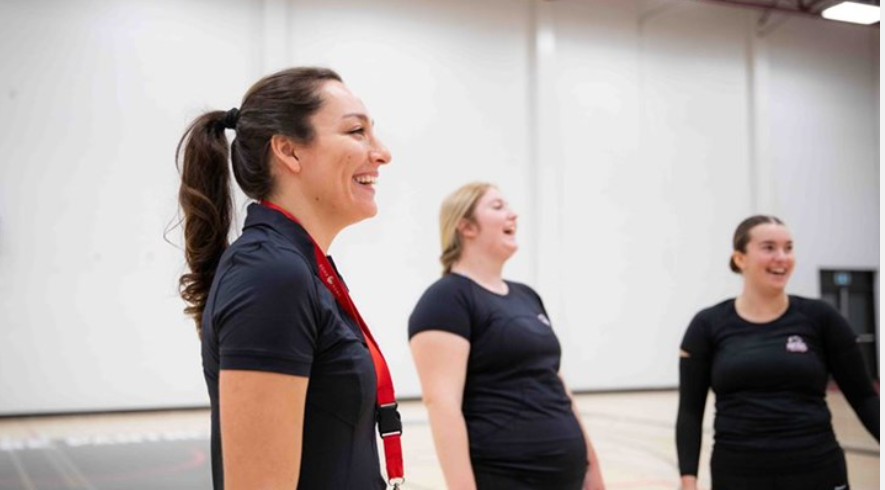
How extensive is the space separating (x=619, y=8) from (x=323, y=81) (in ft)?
41.1

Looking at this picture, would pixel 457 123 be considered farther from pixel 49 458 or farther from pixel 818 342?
pixel 818 342

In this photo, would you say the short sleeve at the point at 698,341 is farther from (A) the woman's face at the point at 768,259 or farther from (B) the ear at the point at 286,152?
(B) the ear at the point at 286,152

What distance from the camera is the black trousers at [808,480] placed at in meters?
2.68

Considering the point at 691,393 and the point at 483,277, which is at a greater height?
the point at 483,277

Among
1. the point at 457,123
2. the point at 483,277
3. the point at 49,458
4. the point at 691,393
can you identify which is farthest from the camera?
the point at 457,123

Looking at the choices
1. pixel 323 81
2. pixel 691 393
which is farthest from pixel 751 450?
pixel 323 81

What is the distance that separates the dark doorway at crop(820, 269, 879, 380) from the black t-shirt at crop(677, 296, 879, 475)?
12.0 meters

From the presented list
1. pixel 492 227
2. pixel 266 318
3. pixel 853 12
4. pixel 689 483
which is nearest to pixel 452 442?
pixel 492 227

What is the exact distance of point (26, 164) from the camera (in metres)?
9.71

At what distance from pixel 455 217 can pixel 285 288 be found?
173cm

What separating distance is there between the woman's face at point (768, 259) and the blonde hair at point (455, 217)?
3.26ft

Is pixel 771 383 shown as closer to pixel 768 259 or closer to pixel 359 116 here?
pixel 768 259

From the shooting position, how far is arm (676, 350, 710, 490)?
2.96 m

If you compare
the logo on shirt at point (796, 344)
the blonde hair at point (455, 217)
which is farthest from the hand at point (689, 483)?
the blonde hair at point (455, 217)
